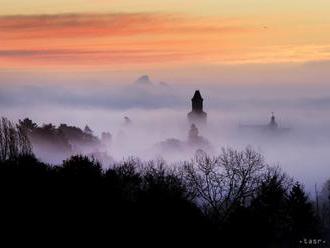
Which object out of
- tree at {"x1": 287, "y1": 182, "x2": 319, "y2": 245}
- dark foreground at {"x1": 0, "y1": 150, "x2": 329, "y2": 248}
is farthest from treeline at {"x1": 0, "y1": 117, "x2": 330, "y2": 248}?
tree at {"x1": 287, "y1": 182, "x2": 319, "y2": 245}

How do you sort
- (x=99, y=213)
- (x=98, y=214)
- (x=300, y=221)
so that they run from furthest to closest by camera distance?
(x=300, y=221) → (x=99, y=213) → (x=98, y=214)

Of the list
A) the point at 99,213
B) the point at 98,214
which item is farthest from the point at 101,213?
the point at 98,214

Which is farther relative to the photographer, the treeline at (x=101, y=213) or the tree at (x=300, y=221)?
the tree at (x=300, y=221)

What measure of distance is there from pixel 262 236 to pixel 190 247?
1849 cm

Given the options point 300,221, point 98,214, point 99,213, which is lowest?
point 98,214

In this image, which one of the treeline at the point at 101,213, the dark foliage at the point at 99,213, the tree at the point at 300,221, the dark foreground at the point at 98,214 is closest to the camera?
the dark foreground at the point at 98,214

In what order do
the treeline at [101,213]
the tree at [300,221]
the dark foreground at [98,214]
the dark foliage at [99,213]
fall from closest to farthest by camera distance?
the dark foreground at [98,214], the dark foliage at [99,213], the treeline at [101,213], the tree at [300,221]

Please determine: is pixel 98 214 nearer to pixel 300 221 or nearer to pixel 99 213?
pixel 99 213

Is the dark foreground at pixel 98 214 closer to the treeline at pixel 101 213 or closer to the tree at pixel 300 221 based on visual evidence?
the treeline at pixel 101 213

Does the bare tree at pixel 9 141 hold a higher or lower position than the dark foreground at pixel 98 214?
higher

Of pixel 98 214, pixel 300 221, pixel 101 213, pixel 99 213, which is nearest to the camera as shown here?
pixel 98 214

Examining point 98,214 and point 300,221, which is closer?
point 98,214

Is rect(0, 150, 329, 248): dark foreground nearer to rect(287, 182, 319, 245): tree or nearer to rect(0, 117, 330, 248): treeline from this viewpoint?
rect(0, 117, 330, 248): treeline

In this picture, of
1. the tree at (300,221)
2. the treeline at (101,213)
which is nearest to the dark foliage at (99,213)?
the treeline at (101,213)
